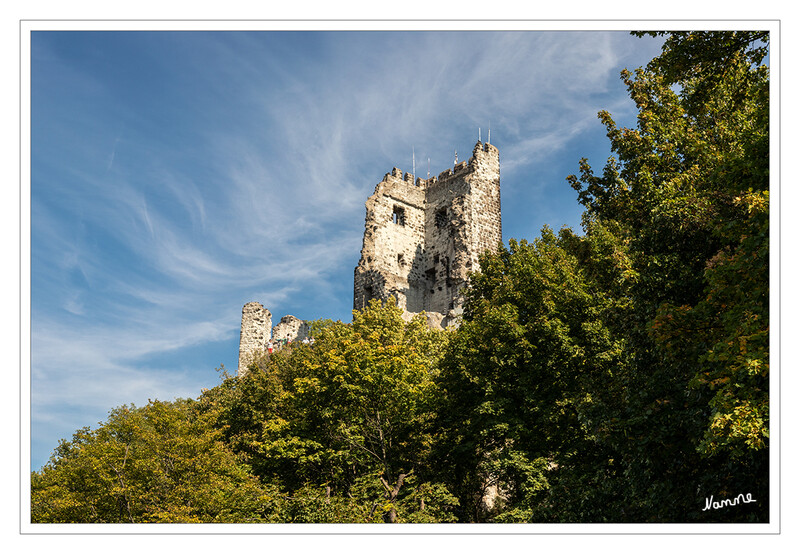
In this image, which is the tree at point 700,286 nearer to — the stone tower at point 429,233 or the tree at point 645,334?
the tree at point 645,334

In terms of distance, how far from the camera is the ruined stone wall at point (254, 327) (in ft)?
149

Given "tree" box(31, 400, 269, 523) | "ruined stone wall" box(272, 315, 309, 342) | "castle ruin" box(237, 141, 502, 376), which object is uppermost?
"castle ruin" box(237, 141, 502, 376)

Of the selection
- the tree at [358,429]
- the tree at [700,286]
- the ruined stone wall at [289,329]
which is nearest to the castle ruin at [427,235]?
the ruined stone wall at [289,329]

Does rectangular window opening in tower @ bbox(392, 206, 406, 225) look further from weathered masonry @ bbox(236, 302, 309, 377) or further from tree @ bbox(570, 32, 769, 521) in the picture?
tree @ bbox(570, 32, 769, 521)

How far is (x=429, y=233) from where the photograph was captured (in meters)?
43.5

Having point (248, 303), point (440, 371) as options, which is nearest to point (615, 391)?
point (440, 371)

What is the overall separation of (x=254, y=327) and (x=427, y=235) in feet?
46.3

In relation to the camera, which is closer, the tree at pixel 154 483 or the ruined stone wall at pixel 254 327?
the tree at pixel 154 483

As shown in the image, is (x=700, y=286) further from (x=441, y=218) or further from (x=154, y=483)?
(x=441, y=218)

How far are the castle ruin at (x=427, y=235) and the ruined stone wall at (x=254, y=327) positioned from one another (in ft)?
0.25

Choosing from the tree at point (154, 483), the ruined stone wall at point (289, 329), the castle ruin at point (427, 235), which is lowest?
the tree at point (154, 483)

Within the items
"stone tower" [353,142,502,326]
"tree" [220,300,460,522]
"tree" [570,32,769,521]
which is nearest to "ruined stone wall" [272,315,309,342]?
"stone tower" [353,142,502,326]

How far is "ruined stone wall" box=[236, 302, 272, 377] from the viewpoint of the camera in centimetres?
4541
